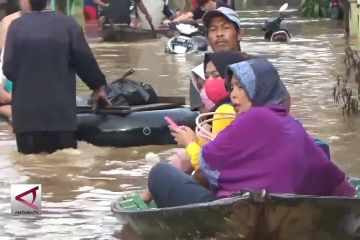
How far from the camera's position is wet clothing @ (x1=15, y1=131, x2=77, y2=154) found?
28.1ft

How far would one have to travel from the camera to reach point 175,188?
18.1 ft

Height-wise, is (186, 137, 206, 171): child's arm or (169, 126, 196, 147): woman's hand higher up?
(169, 126, 196, 147): woman's hand

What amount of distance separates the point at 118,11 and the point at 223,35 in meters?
18.7

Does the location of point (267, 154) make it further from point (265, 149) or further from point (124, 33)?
point (124, 33)

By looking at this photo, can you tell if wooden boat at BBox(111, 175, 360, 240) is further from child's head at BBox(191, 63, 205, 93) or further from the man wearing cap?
the man wearing cap

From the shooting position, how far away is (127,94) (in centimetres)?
960

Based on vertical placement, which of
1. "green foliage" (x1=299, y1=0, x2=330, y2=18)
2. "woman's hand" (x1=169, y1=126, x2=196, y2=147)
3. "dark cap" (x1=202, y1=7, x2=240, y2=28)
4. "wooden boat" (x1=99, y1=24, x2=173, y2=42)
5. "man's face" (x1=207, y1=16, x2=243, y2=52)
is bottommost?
"green foliage" (x1=299, y1=0, x2=330, y2=18)

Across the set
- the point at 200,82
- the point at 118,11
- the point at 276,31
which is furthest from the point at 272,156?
the point at 118,11

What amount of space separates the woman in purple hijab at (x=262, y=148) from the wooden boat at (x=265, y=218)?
142 mm

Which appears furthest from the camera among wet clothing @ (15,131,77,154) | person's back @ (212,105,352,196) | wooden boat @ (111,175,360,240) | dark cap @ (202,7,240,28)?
wet clothing @ (15,131,77,154)

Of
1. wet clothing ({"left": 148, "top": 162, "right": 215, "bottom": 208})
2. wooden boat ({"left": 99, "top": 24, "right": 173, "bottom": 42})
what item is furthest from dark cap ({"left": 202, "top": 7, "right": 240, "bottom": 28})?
wooden boat ({"left": 99, "top": 24, "right": 173, "bottom": 42})

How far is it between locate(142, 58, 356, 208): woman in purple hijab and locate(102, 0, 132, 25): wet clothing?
20123 millimetres

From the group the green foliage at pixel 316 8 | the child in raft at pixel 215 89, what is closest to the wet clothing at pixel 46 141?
the child in raft at pixel 215 89

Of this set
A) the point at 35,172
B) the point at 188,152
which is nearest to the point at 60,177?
the point at 35,172
